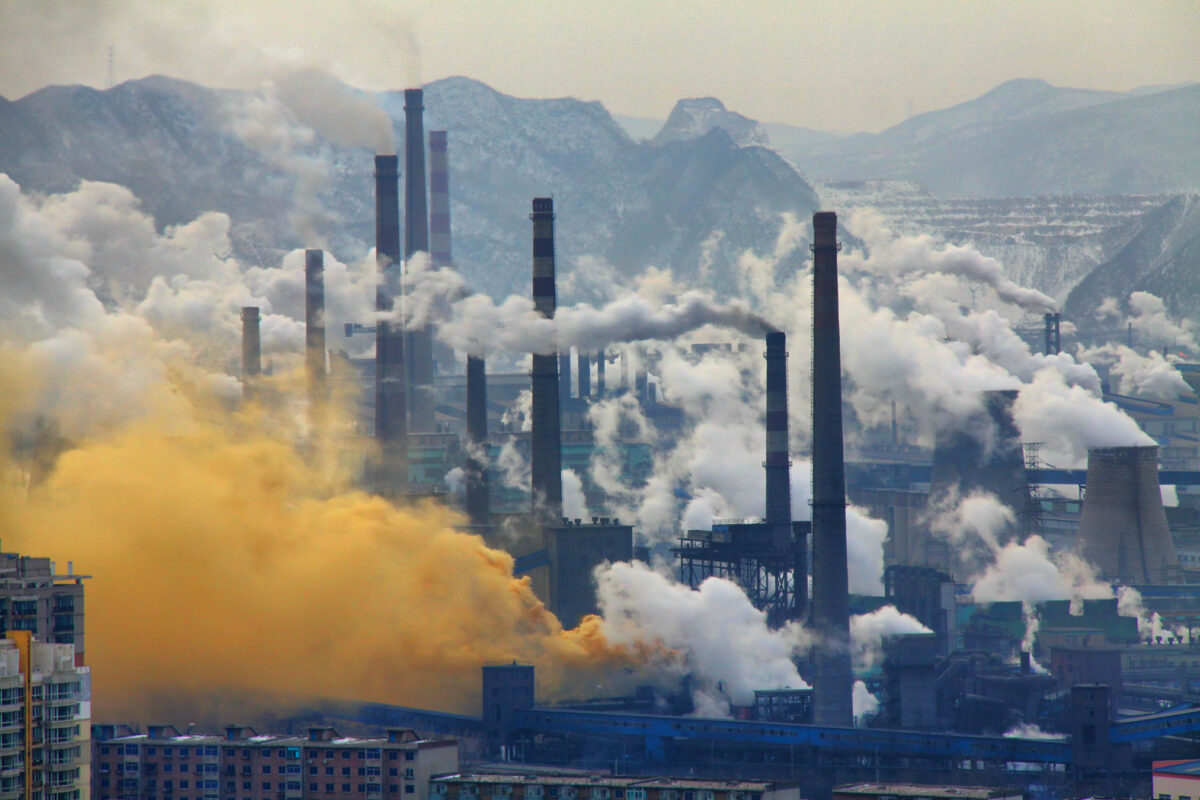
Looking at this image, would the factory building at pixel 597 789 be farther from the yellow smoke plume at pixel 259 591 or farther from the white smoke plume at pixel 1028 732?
the white smoke plume at pixel 1028 732

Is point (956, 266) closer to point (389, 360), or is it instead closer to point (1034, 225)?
point (389, 360)

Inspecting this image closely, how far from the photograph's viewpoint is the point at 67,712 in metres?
26.7

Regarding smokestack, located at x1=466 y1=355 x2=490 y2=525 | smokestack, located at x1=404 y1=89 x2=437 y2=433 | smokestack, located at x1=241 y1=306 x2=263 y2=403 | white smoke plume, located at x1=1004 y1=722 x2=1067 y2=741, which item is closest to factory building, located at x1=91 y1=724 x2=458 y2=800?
white smoke plume, located at x1=1004 y1=722 x2=1067 y2=741

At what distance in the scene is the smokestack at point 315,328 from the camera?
7300cm

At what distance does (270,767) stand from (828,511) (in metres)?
18.7

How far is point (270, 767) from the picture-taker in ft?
116

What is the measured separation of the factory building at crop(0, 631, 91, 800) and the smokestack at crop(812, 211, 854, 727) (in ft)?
80.3

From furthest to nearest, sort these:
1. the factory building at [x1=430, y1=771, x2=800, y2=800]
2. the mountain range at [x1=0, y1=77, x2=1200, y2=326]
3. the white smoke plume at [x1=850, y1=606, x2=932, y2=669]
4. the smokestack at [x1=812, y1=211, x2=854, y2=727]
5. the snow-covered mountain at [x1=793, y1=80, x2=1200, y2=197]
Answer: the snow-covered mountain at [x1=793, y1=80, x2=1200, y2=197], the mountain range at [x1=0, y1=77, x2=1200, y2=326], the white smoke plume at [x1=850, y1=606, x2=932, y2=669], the smokestack at [x1=812, y1=211, x2=854, y2=727], the factory building at [x1=430, y1=771, x2=800, y2=800]

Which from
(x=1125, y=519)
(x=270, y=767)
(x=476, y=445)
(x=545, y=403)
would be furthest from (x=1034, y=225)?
(x=270, y=767)

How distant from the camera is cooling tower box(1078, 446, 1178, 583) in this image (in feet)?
210

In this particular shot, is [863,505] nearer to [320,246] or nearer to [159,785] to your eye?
[320,246]

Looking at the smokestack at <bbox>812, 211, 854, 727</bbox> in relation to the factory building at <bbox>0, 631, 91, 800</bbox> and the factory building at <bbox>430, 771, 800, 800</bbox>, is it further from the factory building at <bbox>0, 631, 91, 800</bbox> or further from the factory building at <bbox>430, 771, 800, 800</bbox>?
the factory building at <bbox>0, 631, 91, 800</bbox>

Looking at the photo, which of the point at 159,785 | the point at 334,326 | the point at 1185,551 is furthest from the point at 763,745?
the point at 334,326

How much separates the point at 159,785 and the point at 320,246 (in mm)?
75392
